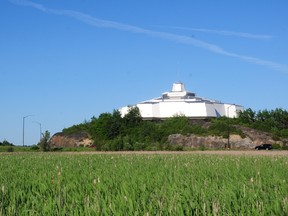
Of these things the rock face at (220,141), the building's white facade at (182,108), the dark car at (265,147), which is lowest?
the dark car at (265,147)

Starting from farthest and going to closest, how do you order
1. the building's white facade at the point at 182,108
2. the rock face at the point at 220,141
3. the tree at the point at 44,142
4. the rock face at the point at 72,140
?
the building's white facade at the point at 182,108, the rock face at the point at 72,140, the rock face at the point at 220,141, the tree at the point at 44,142

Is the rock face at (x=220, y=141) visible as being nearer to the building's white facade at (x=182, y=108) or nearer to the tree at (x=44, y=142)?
the tree at (x=44, y=142)

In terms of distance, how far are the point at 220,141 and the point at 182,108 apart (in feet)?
226

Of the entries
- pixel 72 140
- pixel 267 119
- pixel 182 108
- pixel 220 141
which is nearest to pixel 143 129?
pixel 220 141

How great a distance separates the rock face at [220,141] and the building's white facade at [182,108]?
61234 mm

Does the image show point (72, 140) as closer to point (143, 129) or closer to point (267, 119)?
point (143, 129)

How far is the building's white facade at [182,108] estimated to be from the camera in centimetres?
13862

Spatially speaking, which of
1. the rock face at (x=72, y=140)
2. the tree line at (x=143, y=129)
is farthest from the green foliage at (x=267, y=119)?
the rock face at (x=72, y=140)

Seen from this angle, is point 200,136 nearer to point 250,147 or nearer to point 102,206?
point 250,147

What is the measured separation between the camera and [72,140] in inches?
3194

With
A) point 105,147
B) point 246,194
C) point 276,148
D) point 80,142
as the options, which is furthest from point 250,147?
point 246,194

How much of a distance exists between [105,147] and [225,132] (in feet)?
67.0

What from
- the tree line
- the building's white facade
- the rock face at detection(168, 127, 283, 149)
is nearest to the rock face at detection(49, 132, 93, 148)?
the tree line

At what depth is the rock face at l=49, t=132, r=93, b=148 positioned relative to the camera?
79062 millimetres
